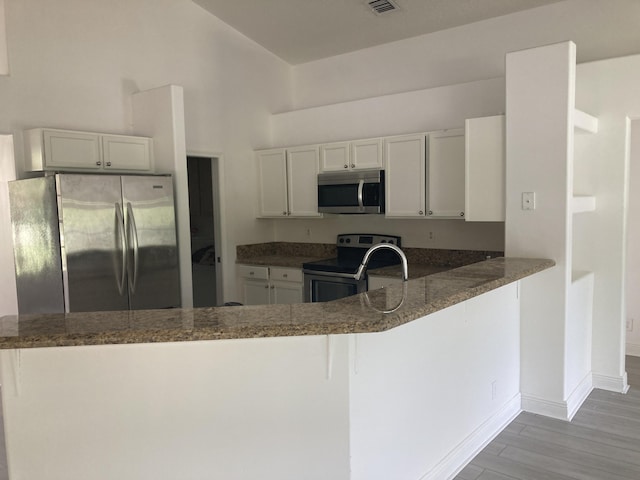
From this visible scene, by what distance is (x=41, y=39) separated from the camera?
13.0ft

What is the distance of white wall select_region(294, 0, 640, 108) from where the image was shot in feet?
13.5

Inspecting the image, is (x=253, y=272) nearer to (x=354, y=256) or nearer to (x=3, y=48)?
(x=354, y=256)

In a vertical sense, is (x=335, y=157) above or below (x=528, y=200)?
above

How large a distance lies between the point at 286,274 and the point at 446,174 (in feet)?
6.11

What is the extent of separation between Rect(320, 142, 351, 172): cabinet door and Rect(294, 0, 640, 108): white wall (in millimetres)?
824

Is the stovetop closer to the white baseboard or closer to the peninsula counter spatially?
the white baseboard

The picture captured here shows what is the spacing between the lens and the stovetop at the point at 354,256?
477 centimetres

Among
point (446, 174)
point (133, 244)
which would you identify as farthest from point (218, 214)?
point (446, 174)

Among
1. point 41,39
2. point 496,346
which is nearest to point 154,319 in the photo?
point 496,346

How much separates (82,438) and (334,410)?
3.05 ft

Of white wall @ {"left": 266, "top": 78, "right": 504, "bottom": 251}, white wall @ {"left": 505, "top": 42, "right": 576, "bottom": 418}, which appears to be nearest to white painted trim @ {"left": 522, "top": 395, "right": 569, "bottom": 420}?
white wall @ {"left": 505, "top": 42, "right": 576, "bottom": 418}

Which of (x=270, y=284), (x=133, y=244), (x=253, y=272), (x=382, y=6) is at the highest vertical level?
(x=382, y=6)

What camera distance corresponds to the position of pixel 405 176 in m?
4.61

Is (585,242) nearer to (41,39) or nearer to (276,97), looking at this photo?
(276,97)
